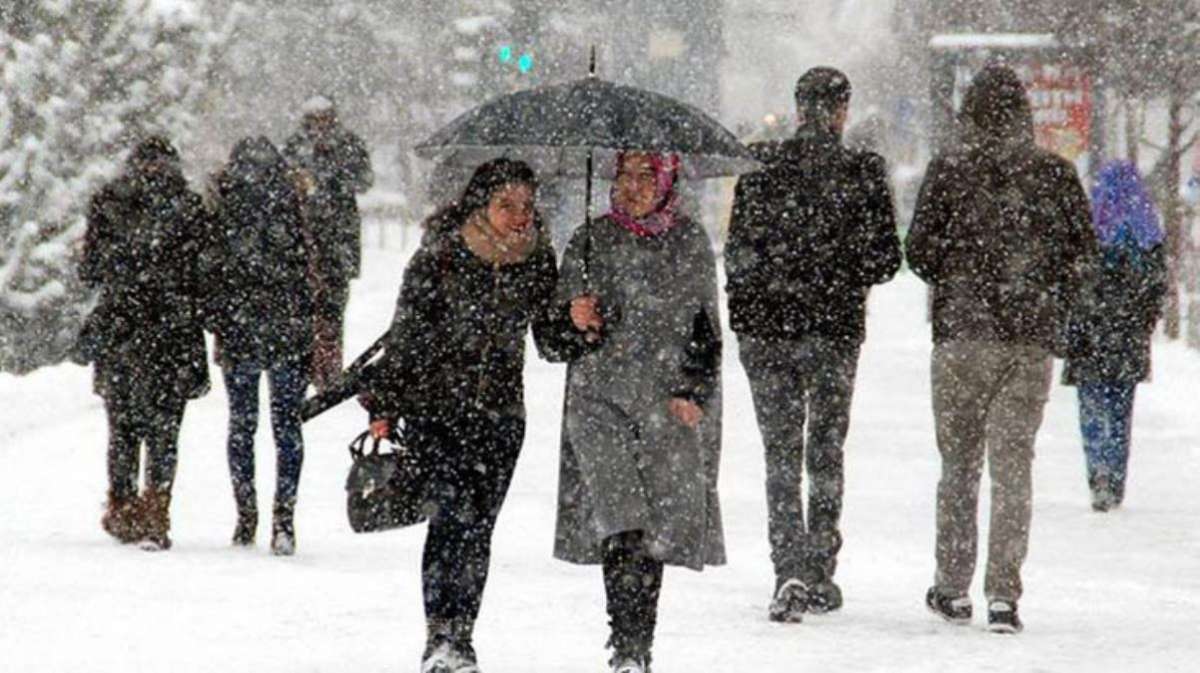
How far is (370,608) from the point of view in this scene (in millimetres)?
9766

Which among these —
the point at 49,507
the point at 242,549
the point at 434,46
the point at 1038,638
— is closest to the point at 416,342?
the point at 1038,638

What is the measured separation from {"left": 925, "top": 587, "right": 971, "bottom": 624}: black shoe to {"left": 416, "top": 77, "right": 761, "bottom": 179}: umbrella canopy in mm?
2140

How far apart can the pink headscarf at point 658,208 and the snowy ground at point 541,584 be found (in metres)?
1.50

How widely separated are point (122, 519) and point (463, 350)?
173 inches

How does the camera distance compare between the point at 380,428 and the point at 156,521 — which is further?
the point at 156,521

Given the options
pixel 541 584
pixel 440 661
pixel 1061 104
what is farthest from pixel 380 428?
pixel 1061 104

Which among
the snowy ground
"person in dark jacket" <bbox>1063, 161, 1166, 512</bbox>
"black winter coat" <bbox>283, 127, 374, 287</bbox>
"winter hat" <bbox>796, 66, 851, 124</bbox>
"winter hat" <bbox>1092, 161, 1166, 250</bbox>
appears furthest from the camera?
"black winter coat" <bbox>283, 127, 374, 287</bbox>

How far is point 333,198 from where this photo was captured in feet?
57.2

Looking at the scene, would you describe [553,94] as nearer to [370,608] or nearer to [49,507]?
[370,608]

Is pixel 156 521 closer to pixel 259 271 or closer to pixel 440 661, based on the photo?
pixel 259 271

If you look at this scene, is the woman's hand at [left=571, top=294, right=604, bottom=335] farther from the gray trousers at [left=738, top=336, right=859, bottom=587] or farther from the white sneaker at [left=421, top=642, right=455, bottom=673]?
the gray trousers at [left=738, top=336, right=859, bottom=587]

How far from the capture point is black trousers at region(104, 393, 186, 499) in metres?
11.7

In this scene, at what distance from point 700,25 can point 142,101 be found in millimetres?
59319

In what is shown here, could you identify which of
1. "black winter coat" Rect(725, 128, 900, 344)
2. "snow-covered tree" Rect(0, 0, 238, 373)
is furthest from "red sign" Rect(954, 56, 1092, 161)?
"black winter coat" Rect(725, 128, 900, 344)
